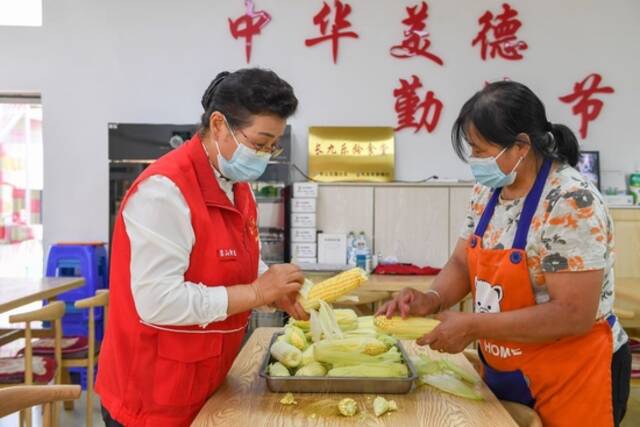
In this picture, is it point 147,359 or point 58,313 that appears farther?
point 58,313

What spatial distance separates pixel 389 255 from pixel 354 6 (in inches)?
91.1

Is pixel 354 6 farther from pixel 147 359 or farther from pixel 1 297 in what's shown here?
pixel 147 359

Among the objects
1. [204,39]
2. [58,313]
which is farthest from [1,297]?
[204,39]

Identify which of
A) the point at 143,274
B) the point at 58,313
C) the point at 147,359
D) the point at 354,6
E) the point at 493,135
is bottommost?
the point at 58,313

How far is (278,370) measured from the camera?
1.65 metres

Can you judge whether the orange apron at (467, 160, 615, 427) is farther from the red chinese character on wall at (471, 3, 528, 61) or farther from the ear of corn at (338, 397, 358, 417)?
the red chinese character on wall at (471, 3, 528, 61)

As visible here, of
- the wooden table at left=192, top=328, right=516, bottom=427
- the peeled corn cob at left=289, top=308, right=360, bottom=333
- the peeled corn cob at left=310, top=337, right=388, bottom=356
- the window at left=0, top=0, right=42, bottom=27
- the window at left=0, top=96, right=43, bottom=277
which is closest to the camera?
the wooden table at left=192, top=328, right=516, bottom=427

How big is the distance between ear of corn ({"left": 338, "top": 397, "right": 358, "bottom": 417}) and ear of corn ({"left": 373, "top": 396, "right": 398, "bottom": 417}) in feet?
0.18

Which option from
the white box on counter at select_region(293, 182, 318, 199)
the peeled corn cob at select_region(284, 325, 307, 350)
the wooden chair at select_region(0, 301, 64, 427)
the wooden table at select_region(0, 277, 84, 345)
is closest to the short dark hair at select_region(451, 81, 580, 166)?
the peeled corn cob at select_region(284, 325, 307, 350)

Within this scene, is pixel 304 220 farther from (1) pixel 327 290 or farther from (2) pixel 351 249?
(1) pixel 327 290

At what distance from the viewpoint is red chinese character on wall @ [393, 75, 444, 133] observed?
16.9 feet

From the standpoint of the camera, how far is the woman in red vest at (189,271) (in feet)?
4.76

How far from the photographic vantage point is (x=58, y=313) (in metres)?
3.10

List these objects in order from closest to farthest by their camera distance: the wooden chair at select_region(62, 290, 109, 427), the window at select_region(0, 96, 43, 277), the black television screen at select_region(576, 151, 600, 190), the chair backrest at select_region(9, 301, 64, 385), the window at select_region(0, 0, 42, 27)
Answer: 1. the chair backrest at select_region(9, 301, 64, 385)
2. the wooden chair at select_region(62, 290, 109, 427)
3. the black television screen at select_region(576, 151, 600, 190)
4. the window at select_region(0, 0, 42, 27)
5. the window at select_region(0, 96, 43, 277)
